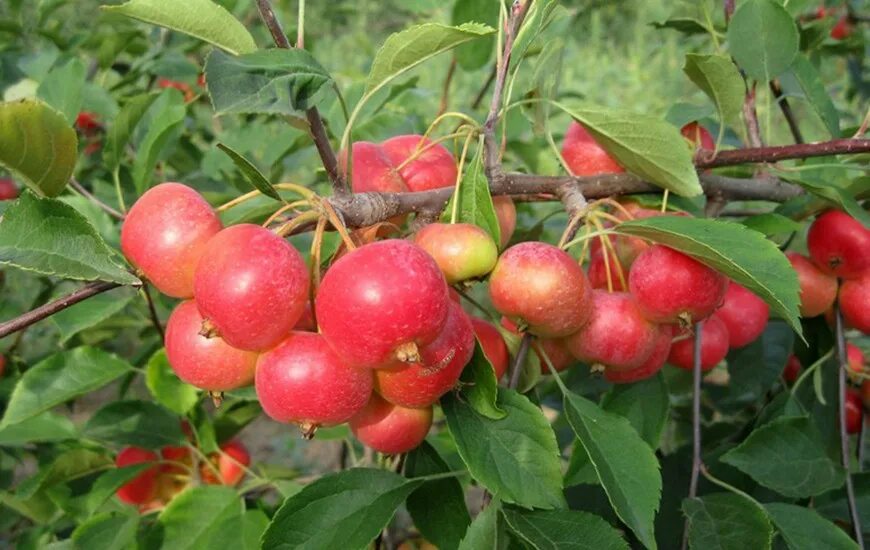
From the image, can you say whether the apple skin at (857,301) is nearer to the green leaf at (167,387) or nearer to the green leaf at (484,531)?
the green leaf at (484,531)

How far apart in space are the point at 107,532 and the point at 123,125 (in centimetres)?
65

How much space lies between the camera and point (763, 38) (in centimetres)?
114

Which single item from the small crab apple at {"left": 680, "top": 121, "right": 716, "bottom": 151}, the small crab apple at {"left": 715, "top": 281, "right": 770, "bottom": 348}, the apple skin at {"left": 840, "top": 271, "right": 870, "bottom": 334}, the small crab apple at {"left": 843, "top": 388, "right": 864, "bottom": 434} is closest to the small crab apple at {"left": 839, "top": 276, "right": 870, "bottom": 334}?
the apple skin at {"left": 840, "top": 271, "right": 870, "bottom": 334}

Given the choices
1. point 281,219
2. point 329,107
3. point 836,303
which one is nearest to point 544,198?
point 281,219

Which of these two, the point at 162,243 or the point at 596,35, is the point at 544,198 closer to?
the point at 162,243

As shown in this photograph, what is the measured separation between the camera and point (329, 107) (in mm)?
1541

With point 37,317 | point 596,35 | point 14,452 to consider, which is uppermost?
point 37,317

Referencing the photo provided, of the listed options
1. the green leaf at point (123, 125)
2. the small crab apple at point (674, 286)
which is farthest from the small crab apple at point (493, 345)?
the green leaf at point (123, 125)

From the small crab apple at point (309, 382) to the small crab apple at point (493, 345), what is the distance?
209 mm

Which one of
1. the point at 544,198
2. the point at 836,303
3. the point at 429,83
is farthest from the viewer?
the point at 429,83

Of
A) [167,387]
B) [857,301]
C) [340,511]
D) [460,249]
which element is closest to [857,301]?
[857,301]

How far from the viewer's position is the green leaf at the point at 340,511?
834 mm

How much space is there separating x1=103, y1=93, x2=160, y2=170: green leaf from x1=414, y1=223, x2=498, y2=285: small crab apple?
700 millimetres

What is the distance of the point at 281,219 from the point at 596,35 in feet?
26.6
